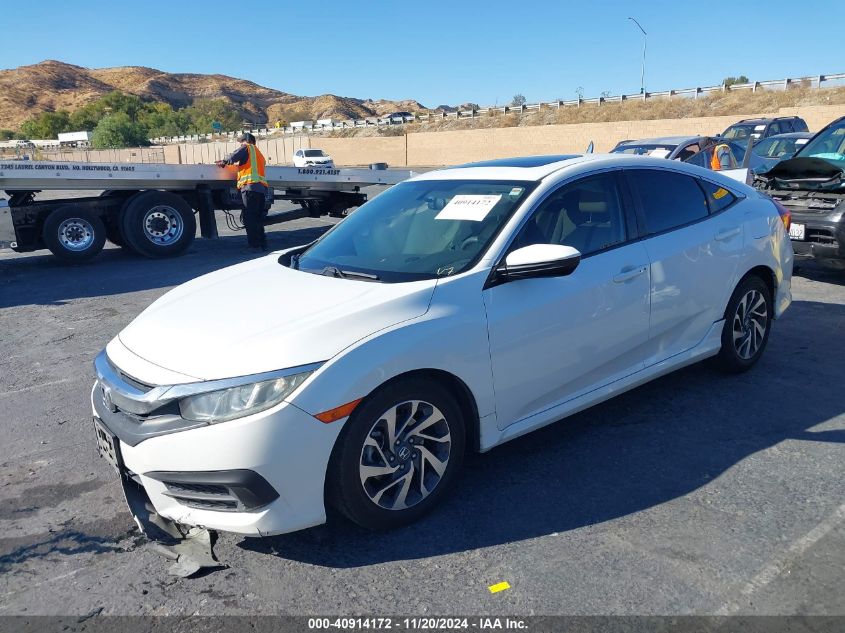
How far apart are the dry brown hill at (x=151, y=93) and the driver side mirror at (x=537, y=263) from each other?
144353mm

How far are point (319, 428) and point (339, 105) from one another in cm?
17750

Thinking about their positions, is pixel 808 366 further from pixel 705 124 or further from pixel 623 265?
pixel 705 124

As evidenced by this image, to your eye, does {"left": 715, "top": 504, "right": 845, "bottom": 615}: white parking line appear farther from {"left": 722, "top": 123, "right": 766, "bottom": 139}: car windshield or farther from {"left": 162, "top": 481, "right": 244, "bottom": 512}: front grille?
{"left": 722, "top": 123, "right": 766, "bottom": 139}: car windshield

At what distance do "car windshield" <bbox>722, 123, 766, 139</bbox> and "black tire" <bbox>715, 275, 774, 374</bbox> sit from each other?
16.0m

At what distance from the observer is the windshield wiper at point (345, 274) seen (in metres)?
3.69

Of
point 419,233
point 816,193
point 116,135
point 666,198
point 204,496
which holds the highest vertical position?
point 116,135

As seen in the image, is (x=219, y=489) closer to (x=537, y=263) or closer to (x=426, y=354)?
(x=426, y=354)

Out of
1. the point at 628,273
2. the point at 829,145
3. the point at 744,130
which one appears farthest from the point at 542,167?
the point at 744,130

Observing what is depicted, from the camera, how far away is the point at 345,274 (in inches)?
150

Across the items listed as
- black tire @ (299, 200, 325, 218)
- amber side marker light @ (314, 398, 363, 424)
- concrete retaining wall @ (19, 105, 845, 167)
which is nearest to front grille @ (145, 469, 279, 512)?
amber side marker light @ (314, 398, 363, 424)

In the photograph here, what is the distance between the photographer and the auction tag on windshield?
3.93 metres

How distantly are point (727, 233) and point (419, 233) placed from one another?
2.27 meters

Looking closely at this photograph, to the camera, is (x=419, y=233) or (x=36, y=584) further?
(x=419, y=233)

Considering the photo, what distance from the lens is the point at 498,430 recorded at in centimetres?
360
